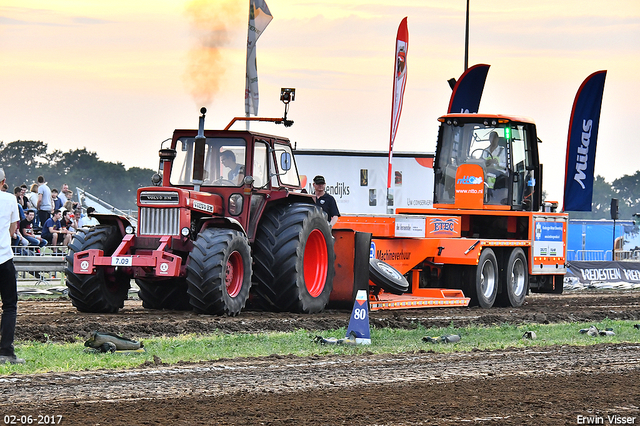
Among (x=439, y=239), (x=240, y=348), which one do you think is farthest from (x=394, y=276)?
(x=240, y=348)

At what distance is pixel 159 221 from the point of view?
1245cm

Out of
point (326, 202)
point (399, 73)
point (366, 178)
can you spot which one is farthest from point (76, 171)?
point (326, 202)

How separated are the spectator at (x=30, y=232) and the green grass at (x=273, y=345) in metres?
9.62

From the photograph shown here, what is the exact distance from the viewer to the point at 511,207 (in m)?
18.2

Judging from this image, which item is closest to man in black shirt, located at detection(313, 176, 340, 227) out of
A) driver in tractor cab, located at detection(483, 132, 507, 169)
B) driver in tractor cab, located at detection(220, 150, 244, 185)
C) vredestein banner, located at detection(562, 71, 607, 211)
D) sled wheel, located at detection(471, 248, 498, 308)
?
driver in tractor cab, located at detection(220, 150, 244, 185)

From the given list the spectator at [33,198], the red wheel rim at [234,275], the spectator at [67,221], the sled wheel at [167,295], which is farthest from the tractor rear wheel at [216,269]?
the spectator at [33,198]

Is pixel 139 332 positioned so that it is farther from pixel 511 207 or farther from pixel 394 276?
pixel 511 207

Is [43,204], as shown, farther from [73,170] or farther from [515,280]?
[73,170]

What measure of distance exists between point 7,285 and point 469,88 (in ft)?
56.6

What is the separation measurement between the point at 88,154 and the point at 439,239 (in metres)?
61.6

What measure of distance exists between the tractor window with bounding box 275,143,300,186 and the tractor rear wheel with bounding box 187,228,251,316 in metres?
1.60

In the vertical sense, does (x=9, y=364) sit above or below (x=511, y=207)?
below

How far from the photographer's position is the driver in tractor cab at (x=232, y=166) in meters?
13.1

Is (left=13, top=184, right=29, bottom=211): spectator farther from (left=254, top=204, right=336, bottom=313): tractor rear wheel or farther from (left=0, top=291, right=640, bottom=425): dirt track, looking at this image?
(left=0, top=291, right=640, bottom=425): dirt track
